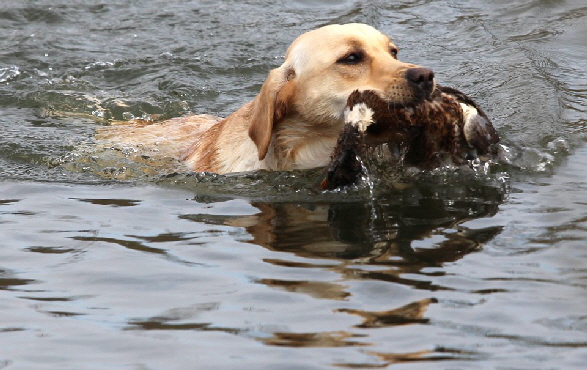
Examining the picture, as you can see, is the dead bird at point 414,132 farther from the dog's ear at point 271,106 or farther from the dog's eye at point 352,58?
the dog's ear at point 271,106

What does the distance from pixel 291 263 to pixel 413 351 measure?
127cm

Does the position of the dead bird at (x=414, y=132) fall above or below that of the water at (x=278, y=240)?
above

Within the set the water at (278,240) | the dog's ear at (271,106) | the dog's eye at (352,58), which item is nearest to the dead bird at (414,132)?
the water at (278,240)

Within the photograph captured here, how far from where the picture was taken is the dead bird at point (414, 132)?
5.68 m

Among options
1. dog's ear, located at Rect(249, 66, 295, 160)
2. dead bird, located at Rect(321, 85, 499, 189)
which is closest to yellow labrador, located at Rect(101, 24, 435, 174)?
dog's ear, located at Rect(249, 66, 295, 160)

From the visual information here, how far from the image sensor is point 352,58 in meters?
6.04

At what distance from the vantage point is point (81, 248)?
17.2 ft

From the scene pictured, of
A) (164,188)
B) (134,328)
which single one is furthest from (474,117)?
(134,328)

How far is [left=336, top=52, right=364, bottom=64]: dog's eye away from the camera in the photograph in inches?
237

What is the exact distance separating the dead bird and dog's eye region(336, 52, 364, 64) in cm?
31

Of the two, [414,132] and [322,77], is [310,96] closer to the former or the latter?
[322,77]

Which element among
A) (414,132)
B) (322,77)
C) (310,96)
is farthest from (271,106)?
(414,132)

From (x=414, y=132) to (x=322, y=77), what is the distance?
75 cm

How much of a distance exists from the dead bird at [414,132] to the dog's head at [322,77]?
225mm
